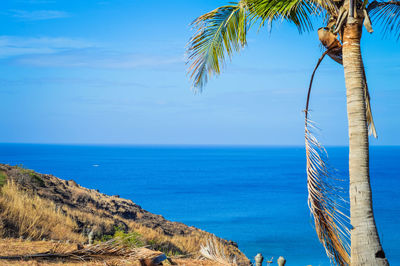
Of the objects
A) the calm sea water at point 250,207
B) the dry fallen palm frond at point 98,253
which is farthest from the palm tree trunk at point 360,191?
the calm sea water at point 250,207

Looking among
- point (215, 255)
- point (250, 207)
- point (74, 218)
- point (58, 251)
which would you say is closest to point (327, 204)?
point (215, 255)

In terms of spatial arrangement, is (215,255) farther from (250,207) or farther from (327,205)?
(250,207)

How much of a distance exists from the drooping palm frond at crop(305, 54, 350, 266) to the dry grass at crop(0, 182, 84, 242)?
534cm

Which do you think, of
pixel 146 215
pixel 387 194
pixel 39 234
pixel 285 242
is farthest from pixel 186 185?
pixel 39 234

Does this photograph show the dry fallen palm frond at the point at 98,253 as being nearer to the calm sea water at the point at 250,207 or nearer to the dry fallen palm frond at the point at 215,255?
the dry fallen palm frond at the point at 215,255

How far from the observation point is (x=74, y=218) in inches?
484

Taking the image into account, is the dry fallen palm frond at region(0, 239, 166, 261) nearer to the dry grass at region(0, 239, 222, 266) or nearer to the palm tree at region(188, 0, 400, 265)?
the dry grass at region(0, 239, 222, 266)

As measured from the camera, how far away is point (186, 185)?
92875 mm

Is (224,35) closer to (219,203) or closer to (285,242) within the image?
(285,242)

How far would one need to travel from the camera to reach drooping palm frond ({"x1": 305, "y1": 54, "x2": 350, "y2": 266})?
7281mm

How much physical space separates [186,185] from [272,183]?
1978cm

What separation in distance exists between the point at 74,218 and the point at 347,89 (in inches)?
345

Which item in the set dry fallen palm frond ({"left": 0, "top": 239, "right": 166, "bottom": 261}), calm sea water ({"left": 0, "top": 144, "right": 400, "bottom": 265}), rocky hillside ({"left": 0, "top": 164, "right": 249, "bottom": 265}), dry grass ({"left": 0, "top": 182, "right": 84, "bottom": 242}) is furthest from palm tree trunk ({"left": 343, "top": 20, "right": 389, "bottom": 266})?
calm sea water ({"left": 0, "top": 144, "right": 400, "bottom": 265})

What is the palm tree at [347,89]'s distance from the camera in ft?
22.2
